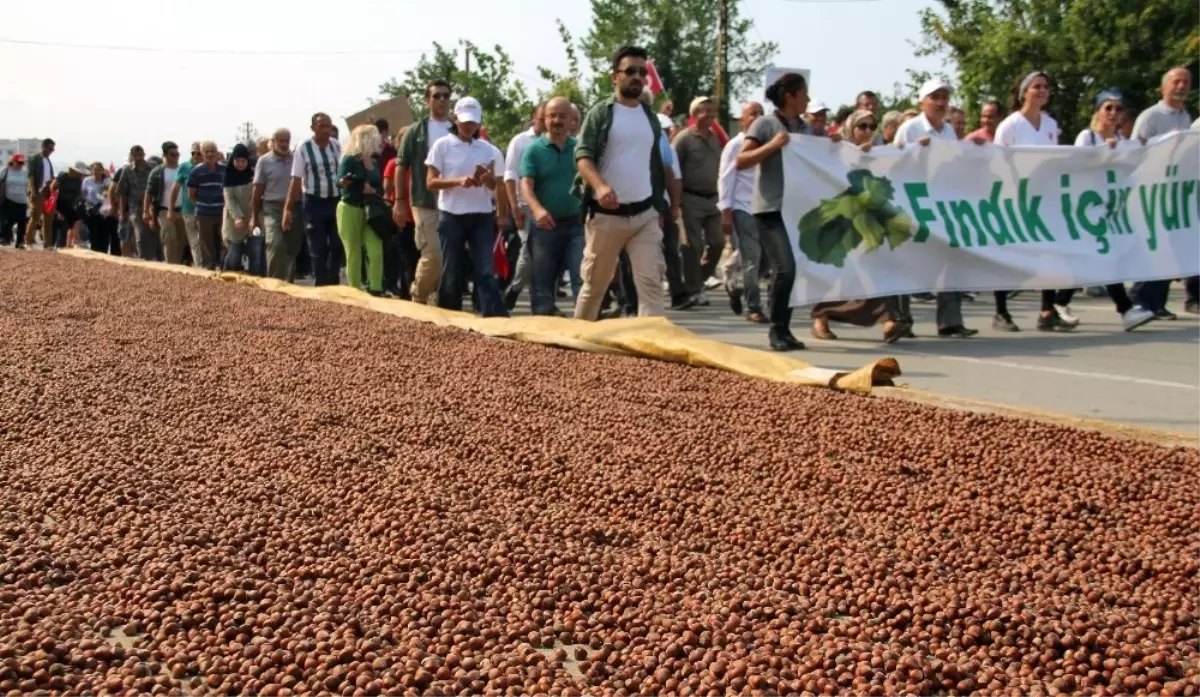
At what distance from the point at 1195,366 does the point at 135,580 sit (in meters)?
6.79

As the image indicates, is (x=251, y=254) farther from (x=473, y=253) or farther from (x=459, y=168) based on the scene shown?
(x=459, y=168)

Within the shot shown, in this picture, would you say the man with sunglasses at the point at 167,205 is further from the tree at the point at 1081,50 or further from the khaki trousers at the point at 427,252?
the tree at the point at 1081,50

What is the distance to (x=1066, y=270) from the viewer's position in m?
10.4

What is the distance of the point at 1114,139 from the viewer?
10.6 meters

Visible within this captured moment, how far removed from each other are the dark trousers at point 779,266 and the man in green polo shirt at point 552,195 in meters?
1.64

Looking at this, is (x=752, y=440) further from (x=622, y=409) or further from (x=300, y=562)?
(x=300, y=562)

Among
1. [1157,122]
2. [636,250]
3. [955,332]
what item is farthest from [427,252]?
[1157,122]

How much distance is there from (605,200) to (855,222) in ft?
8.17

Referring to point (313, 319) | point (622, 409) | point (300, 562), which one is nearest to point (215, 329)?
point (313, 319)

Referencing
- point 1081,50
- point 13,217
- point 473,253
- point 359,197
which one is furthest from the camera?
point 1081,50

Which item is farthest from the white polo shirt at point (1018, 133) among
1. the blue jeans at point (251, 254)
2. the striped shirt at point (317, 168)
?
the blue jeans at point (251, 254)

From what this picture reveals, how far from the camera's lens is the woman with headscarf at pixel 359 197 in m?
11.9

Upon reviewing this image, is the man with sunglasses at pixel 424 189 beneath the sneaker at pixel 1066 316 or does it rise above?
above

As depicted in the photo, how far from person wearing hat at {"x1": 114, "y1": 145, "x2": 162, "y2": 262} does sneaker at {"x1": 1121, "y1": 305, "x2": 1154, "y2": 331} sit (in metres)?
14.3
